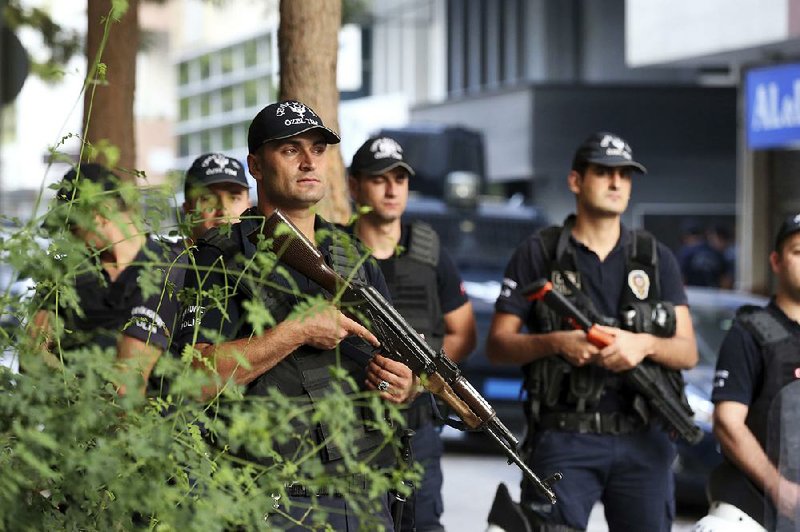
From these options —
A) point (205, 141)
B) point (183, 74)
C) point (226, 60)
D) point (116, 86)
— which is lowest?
point (116, 86)

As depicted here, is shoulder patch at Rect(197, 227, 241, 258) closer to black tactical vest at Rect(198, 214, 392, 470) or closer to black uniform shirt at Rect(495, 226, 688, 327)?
black tactical vest at Rect(198, 214, 392, 470)

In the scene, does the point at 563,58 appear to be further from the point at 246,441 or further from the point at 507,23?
the point at 246,441

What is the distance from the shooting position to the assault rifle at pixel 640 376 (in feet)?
19.5

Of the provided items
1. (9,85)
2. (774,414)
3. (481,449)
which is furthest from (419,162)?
(774,414)

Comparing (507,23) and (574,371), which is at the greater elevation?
(507,23)

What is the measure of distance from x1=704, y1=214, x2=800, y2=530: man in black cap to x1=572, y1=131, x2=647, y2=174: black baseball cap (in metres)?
0.68

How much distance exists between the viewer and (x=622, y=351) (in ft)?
19.5

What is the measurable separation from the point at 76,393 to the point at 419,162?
1630 cm

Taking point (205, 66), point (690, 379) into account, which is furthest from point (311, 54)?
point (205, 66)

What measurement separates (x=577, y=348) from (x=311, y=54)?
7.26 feet

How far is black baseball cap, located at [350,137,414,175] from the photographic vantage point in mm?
6656

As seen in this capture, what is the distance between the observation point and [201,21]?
3521 inches

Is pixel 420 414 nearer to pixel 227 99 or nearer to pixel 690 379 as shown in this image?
pixel 690 379

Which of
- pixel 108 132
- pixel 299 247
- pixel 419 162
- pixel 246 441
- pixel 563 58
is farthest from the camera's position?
pixel 563 58
